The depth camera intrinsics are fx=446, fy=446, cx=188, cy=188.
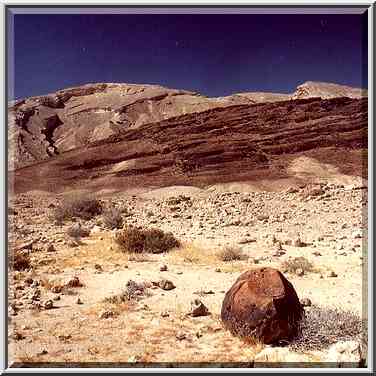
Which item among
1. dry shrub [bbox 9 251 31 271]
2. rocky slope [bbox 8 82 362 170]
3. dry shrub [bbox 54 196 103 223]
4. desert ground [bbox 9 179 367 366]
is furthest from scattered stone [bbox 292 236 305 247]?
rocky slope [bbox 8 82 362 170]

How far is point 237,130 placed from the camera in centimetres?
1931

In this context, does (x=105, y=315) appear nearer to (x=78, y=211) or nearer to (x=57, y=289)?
(x=57, y=289)

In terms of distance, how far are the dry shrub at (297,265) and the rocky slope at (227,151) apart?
27.0 feet

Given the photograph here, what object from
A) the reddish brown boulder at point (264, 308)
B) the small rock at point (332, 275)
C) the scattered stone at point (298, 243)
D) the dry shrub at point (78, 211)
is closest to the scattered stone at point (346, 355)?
the reddish brown boulder at point (264, 308)

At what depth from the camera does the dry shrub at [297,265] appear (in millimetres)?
5581

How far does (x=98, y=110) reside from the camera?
2881cm

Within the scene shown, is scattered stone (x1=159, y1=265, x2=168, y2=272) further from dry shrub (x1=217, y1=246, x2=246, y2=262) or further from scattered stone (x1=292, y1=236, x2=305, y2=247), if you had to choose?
scattered stone (x1=292, y1=236, x2=305, y2=247)

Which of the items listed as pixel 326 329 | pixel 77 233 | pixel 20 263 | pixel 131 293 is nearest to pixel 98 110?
pixel 77 233

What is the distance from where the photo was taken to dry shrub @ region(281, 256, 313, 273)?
5581mm

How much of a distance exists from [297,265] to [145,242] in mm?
2274

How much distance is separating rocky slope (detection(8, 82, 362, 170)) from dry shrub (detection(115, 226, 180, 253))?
1655 cm

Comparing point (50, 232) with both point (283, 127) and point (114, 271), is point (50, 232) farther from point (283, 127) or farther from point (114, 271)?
point (283, 127)

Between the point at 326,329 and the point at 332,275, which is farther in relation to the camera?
the point at 332,275

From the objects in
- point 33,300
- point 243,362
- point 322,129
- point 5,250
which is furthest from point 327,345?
point 322,129
